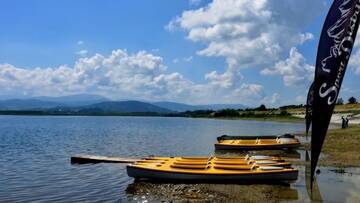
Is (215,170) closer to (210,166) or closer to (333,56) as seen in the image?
(210,166)

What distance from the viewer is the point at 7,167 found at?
3200 centimetres

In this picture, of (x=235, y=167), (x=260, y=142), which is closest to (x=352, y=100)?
(x=260, y=142)

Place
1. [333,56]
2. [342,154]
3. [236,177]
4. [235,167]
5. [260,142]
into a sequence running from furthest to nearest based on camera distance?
[260,142] → [342,154] → [235,167] → [236,177] → [333,56]

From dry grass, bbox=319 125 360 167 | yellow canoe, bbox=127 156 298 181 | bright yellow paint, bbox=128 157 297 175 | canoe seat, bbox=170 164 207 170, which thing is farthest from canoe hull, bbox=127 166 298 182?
dry grass, bbox=319 125 360 167

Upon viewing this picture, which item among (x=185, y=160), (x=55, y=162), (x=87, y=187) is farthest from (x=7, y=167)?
(x=185, y=160)

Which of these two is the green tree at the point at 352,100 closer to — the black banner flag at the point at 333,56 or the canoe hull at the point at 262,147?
the canoe hull at the point at 262,147

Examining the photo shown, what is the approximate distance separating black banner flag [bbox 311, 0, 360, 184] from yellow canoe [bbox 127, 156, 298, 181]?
9.44 metres

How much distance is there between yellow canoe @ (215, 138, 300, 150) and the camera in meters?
→ 39.0

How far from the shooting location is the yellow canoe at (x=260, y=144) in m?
39.0

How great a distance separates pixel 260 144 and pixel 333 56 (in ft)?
93.7

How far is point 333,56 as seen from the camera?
1223 centimetres

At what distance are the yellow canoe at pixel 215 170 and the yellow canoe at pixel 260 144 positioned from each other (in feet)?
47.0

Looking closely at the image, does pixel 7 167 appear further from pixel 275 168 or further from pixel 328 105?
pixel 328 105

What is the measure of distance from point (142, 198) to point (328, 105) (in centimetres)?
1081
